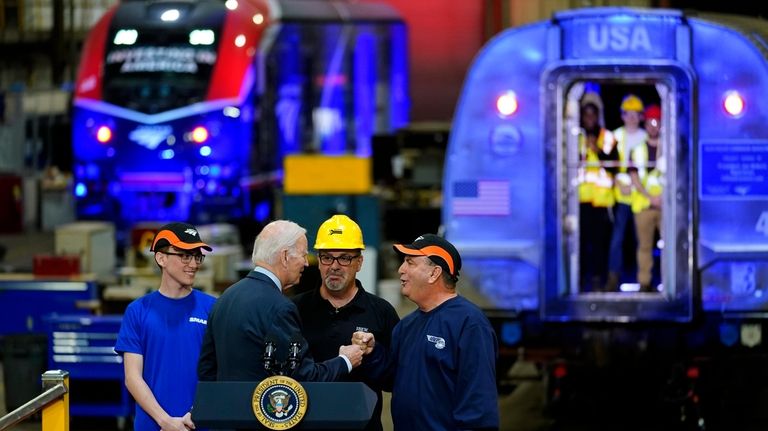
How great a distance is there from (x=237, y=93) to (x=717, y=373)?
12864 mm

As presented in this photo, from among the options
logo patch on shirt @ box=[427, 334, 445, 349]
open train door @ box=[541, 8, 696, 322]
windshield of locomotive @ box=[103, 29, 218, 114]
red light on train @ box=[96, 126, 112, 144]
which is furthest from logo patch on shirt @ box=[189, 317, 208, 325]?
red light on train @ box=[96, 126, 112, 144]

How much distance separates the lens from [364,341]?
6.66m

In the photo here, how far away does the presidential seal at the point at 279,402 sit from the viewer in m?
5.89

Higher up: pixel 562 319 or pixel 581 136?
pixel 581 136

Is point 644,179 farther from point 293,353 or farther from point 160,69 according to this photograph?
point 160,69

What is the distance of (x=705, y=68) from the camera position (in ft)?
35.8

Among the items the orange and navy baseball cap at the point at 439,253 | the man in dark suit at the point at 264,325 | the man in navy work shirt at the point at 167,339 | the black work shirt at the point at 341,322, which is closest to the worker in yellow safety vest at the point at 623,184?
the black work shirt at the point at 341,322

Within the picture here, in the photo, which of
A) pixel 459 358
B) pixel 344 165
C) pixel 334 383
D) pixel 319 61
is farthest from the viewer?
pixel 319 61

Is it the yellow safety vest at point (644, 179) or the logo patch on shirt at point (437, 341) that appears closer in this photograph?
the logo patch on shirt at point (437, 341)

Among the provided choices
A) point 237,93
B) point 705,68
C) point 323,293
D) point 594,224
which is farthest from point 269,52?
point 323,293

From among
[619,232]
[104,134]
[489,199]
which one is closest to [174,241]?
[489,199]

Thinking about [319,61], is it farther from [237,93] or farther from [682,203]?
[682,203]

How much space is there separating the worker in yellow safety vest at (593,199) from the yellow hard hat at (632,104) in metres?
0.22

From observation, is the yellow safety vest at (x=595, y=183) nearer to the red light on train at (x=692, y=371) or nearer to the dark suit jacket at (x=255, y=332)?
the red light on train at (x=692, y=371)
